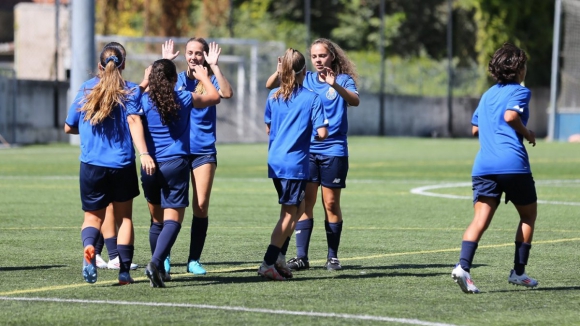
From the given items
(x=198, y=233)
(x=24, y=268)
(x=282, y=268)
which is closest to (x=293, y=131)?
(x=282, y=268)

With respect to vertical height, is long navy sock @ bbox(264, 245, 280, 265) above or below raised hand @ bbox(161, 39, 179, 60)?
below

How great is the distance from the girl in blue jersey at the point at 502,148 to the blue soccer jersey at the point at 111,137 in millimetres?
2629

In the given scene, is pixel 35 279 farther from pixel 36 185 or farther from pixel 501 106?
pixel 36 185

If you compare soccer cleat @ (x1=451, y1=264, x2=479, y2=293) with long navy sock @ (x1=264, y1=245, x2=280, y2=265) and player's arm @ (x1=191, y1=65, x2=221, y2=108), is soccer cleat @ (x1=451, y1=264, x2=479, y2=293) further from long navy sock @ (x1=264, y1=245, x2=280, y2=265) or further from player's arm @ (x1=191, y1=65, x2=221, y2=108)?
player's arm @ (x1=191, y1=65, x2=221, y2=108)

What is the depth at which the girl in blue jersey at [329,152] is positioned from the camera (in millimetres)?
9766

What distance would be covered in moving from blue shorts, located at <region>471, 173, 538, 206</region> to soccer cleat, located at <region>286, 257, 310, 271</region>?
6.39ft

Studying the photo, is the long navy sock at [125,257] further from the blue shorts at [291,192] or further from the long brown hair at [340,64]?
the long brown hair at [340,64]

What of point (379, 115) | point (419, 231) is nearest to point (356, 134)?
point (379, 115)

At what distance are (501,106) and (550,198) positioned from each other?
367 inches

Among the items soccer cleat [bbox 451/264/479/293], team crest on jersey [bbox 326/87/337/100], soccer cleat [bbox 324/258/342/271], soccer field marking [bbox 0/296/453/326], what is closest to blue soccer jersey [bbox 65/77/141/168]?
soccer field marking [bbox 0/296/453/326]

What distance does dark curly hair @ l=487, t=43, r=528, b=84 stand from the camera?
8344 millimetres

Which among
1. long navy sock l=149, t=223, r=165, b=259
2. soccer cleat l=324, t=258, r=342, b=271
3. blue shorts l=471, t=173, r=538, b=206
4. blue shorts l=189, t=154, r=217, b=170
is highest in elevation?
blue shorts l=189, t=154, r=217, b=170

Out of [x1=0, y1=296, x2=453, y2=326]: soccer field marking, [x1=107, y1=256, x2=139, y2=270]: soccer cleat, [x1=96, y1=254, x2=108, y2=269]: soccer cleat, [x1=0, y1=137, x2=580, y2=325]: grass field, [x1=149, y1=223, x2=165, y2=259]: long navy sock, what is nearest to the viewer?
[x1=0, y1=296, x2=453, y2=326]: soccer field marking

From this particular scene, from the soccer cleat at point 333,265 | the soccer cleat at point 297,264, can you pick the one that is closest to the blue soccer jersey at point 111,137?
the soccer cleat at point 297,264
